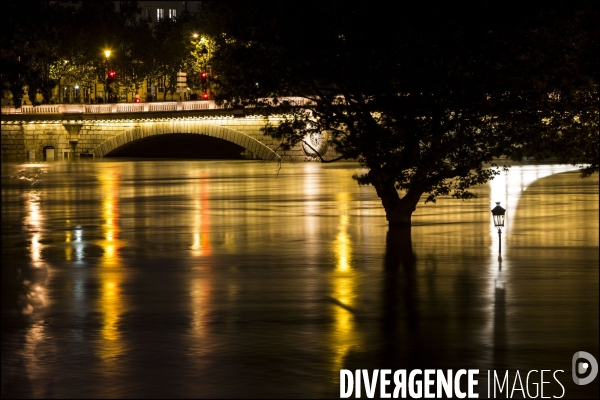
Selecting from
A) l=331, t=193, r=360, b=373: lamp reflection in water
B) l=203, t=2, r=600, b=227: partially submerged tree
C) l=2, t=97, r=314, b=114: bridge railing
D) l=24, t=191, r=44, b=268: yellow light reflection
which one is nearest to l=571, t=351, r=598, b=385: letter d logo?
l=331, t=193, r=360, b=373: lamp reflection in water

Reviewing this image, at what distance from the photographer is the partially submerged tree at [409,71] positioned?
82.5 ft

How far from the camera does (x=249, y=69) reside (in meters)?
26.1

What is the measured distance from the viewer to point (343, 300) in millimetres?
Result: 18188

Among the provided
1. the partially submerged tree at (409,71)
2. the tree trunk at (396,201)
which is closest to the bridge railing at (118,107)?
the tree trunk at (396,201)

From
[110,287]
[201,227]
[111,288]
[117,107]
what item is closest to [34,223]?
[201,227]

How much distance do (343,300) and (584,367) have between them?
5.61 m

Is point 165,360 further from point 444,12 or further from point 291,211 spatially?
point 291,211

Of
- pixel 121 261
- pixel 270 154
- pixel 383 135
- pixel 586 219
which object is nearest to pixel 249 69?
pixel 383 135

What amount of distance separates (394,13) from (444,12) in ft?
3.37

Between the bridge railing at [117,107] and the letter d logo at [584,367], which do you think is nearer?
the letter d logo at [584,367]

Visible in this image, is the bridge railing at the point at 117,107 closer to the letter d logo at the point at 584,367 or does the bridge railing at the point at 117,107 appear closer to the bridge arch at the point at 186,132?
the bridge arch at the point at 186,132

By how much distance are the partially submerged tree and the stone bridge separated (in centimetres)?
5699

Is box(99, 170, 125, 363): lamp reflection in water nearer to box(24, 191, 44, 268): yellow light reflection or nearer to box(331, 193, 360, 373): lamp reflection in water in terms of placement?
box(24, 191, 44, 268): yellow light reflection

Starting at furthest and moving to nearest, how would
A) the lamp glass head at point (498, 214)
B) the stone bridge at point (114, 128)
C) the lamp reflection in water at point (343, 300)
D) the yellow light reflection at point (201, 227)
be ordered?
the stone bridge at point (114, 128), the yellow light reflection at point (201, 227), the lamp glass head at point (498, 214), the lamp reflection in water at point (343, 300)
